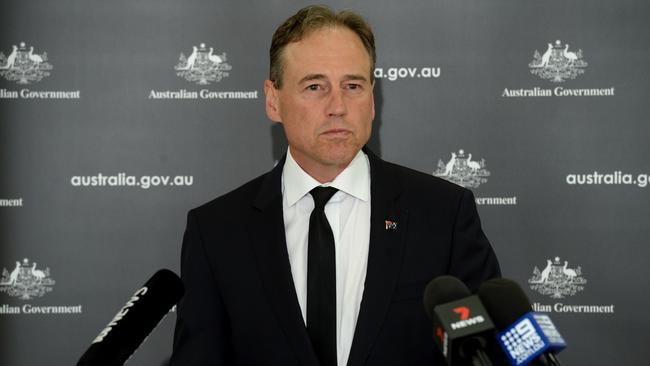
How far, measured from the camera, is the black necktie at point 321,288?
6.26ft

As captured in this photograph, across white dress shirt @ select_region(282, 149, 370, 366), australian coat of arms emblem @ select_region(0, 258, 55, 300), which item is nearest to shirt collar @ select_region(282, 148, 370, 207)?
white dress shirt @ select_region(282, 149, 370, 366)

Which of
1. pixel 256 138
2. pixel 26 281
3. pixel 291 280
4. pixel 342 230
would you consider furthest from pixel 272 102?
pixel 26 281

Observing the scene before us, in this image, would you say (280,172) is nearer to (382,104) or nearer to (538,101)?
(382,104)

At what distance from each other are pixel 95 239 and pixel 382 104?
154 cm

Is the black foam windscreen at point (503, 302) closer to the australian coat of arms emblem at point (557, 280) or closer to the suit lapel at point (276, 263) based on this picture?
the suit lapel at point (276, 263)

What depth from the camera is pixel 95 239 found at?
11.9ft

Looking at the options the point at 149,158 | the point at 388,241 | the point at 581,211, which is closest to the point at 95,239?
the point at 149,158

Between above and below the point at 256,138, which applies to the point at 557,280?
below

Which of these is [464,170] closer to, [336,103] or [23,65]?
[336,103]

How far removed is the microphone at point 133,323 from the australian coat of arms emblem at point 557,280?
8.56 feet

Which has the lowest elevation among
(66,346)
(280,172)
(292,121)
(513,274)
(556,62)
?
(66,346)

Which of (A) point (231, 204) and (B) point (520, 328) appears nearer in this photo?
(B) point (520, 328)

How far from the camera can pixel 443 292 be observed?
1119mm

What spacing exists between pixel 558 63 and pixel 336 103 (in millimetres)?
1868
